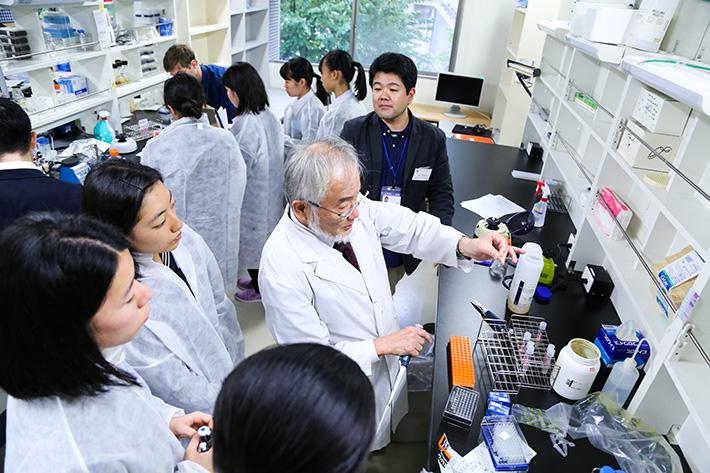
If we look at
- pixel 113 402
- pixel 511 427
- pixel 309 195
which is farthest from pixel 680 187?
pixel 113 402

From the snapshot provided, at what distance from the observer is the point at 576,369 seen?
1249 mm

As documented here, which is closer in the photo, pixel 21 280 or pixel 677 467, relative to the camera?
pixel 21 280

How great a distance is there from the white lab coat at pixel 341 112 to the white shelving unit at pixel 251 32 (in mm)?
2360

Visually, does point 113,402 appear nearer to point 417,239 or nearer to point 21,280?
point 21,280

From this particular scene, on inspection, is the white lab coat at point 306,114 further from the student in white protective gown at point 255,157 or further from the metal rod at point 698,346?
the metal rod at point 698,346

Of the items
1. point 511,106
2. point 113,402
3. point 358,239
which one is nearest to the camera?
point 113,402

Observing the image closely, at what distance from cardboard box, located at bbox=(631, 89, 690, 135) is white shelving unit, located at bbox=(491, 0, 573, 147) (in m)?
2.09

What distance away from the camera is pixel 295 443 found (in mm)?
533

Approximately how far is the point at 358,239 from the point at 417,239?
30 centimetres

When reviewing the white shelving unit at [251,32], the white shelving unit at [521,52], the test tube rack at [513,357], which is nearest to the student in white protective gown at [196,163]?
the test tube rack at [513,357]

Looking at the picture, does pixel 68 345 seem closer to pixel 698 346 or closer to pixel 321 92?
pixel 698 346

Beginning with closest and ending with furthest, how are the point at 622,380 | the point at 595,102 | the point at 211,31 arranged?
the point at 622,380
the point at 595,102
the point at 211,31

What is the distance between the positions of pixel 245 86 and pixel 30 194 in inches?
53.0

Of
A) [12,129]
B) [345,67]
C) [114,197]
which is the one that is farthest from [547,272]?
[12,129]
